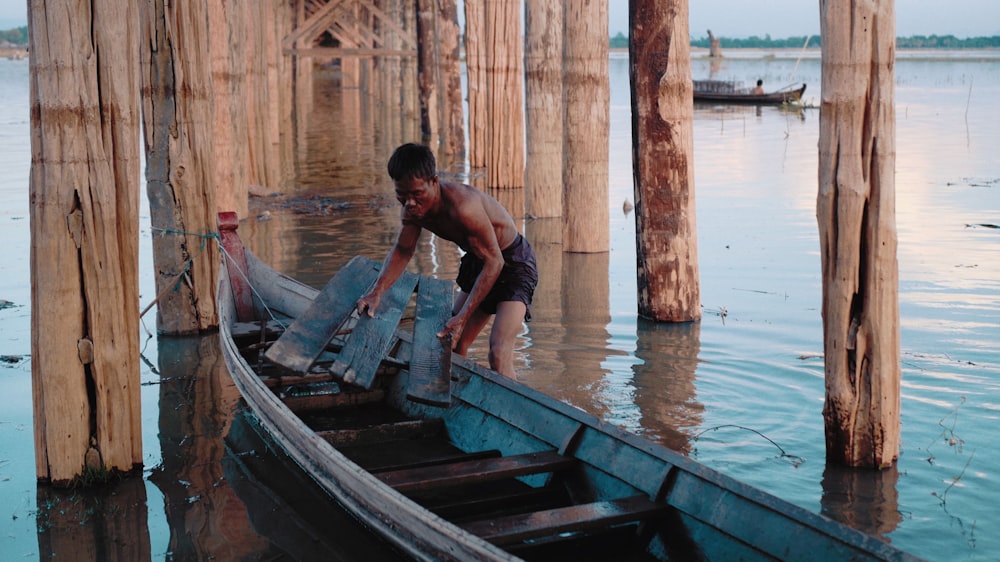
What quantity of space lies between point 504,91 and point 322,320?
744cm

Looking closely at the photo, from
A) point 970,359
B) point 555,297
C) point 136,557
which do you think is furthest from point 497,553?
point 555,297

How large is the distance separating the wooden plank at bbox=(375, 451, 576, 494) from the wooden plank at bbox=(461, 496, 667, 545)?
0.43 meters

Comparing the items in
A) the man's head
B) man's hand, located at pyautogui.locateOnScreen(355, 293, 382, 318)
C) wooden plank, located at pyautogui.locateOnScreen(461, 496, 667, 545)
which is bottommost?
wooden plank, located at pyautogui.locateOnScreen(461, 496, 667, 545)

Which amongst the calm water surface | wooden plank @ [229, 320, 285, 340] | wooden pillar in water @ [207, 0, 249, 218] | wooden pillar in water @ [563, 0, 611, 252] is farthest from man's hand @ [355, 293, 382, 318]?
wooden pillar in water @ [207, 0, 249, 218]

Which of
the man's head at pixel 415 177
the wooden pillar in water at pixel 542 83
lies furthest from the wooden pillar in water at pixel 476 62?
the man's head at pixel 415 177

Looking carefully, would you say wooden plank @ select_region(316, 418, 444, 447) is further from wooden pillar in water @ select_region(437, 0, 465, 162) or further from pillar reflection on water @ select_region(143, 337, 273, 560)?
wooden pillar in water @ select_region(437, 0, 465, 162)

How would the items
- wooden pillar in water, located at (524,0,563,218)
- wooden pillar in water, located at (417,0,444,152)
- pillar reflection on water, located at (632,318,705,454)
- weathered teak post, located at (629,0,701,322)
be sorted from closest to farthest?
pillar reflection on water, located at (632,318,705,454) < weathered teak post, located at (629,0,701,322) < wooden pillar in water, located at (524,0,563,218) < wooden pillar in water, located at (417,0,444,152)

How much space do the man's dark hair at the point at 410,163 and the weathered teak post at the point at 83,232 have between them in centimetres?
115

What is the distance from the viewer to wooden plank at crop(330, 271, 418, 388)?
16.6 feet

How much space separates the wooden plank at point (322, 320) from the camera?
5.05 metres

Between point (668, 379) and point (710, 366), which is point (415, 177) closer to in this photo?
point (668, 379)

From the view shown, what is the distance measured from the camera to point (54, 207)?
434cm

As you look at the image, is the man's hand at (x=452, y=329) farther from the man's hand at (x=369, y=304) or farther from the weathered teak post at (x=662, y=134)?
the weathered teak post at (x=662, y=134)

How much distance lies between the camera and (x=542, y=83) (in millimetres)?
10414
